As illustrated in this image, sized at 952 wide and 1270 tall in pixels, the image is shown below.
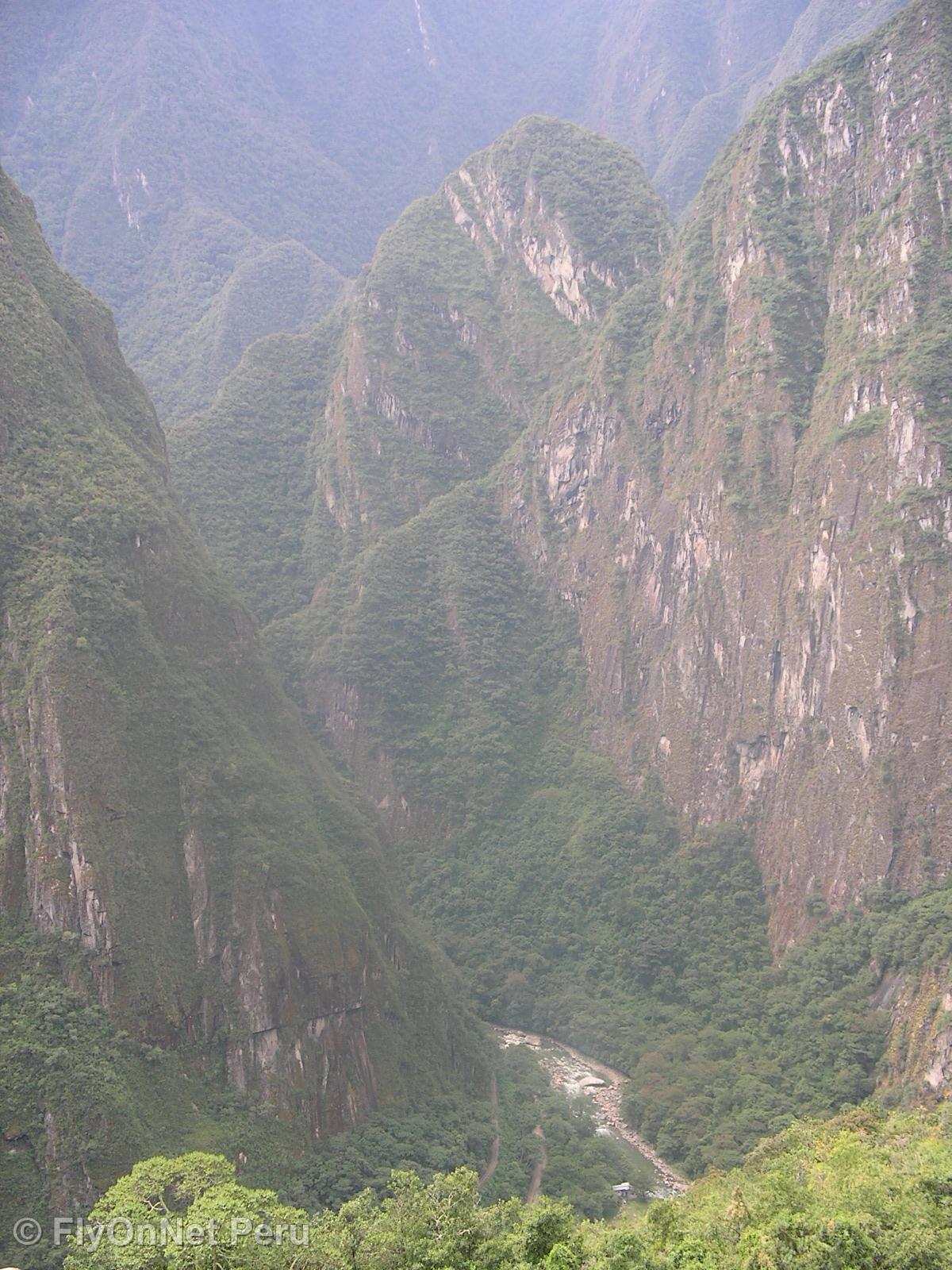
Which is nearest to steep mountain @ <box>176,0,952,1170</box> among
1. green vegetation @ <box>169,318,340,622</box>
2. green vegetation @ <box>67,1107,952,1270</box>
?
green vegetation @ <box>169,318,340,622</box>

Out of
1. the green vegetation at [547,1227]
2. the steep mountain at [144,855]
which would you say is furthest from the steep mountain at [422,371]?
the green vegetation at [547,1227]

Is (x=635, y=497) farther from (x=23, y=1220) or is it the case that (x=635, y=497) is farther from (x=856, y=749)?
(x=23, y=1220)

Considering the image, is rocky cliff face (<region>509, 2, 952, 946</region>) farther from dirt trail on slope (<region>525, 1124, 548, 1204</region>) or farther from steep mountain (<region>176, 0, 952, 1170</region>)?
dirt trail on slope (<region>525, 1124, 548, 1204</region>)

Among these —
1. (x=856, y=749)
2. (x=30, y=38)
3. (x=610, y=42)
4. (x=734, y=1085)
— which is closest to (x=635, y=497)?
(x=856, y=749)

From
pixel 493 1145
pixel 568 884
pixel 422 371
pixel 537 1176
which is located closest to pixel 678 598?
pixel 568 884

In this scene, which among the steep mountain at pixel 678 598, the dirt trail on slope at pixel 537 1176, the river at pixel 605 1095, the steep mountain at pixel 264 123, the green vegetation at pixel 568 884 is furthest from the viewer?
the steep mountain at pixel 264 123

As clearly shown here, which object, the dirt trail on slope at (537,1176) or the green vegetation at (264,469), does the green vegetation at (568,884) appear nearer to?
the dirt trail on slope at (537,1176)
